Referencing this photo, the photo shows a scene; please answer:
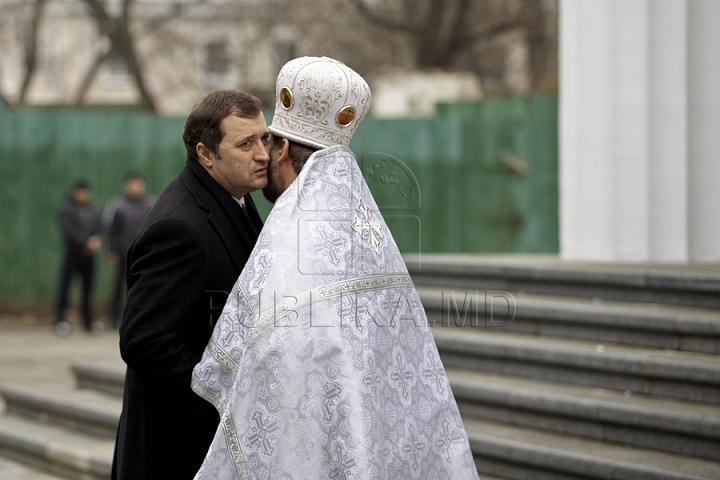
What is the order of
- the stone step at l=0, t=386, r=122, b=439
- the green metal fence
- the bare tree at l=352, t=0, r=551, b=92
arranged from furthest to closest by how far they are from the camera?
the bare tree at l=352, t=0, r=551, b=92
the green metal fence
the stone step at l=0, t=386, r=122, b=439

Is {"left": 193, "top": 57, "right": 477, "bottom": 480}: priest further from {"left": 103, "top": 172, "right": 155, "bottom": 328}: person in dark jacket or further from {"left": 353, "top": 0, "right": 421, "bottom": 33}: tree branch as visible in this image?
{"left": 353, "top": 0, "right": 421, "bottom": 33}: tree branch

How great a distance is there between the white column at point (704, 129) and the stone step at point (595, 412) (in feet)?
7.75

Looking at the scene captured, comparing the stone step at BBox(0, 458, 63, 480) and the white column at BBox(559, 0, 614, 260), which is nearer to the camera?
the stone step at BBox(0, 458, 63, 480)

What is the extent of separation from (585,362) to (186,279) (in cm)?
294

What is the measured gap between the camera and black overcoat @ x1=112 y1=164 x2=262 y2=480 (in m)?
2.96

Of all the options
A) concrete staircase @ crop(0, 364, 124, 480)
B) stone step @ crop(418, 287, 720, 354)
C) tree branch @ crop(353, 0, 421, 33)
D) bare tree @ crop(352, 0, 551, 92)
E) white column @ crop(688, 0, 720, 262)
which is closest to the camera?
stone step @ crop(418, 287, 720, 354)

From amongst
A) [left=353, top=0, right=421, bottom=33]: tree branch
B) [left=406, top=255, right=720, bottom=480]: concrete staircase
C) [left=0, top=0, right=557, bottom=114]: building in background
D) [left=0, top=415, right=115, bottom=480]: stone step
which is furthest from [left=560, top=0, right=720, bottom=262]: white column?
[left=353, top=0, right=421, bottom=33]: tree branch

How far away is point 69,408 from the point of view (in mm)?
6816

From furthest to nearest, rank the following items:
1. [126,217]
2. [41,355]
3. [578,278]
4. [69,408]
Result: 1. [126,217]
2. [41,355]
3. [69,408]
4. [578,278]

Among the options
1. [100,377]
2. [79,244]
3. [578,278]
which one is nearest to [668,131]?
[578,278]

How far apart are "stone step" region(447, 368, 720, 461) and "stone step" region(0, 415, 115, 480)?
2.23 meters

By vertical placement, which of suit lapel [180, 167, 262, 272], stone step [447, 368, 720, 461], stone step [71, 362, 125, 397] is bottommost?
stone step [71, 362, 125, 397]

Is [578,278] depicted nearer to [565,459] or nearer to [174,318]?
[565,459]

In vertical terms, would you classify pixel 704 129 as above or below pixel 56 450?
above
